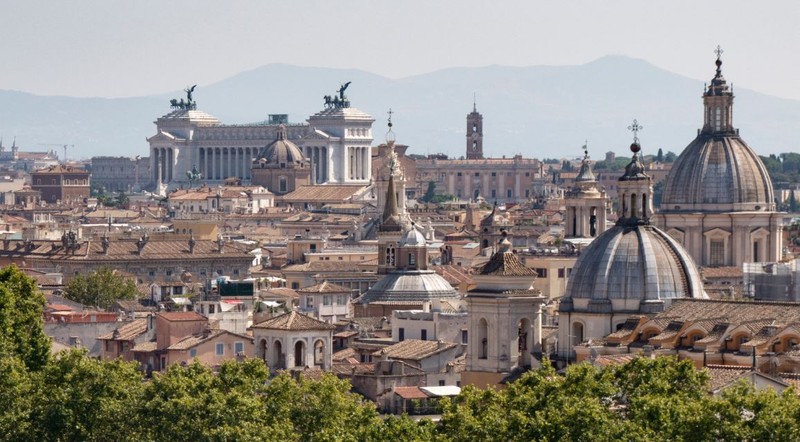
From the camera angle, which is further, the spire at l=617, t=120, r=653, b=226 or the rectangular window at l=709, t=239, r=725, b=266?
the rectangular window at l=709, t=239, r=725, b=266

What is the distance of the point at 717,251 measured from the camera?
107 meters

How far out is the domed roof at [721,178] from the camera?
105500 millimetres

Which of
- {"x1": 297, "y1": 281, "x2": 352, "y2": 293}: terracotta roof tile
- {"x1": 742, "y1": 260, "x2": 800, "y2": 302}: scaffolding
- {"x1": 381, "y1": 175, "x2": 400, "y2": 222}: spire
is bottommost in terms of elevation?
{"x1": 297, "y1": 281, "x2": 352, "y2": 293}: terracotta roof tile

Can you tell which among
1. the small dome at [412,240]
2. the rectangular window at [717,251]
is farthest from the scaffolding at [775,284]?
the rectangular window at [717,251]

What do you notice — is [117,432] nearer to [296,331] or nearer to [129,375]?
[129,375]

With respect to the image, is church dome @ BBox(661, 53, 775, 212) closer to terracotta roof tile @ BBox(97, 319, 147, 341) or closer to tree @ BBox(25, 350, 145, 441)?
terracotta roof tile @ BBox(97, 319, 147, 341)

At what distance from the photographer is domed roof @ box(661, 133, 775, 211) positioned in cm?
10550

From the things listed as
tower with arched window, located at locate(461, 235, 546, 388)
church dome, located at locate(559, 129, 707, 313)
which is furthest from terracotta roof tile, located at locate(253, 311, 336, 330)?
church dome, located at locate(559, 129, 707, 313)

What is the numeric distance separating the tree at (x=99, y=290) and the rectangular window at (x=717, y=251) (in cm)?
2105

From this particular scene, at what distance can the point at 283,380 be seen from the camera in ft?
199

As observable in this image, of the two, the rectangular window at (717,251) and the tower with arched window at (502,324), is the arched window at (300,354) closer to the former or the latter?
the tower with arched window at (502,324)

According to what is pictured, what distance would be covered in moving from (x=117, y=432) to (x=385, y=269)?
45.2 metres

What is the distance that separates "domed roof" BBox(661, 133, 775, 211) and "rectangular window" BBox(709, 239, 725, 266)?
1405 millimetres

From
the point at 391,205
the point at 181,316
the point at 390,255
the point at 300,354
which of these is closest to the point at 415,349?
the point at 300,354
